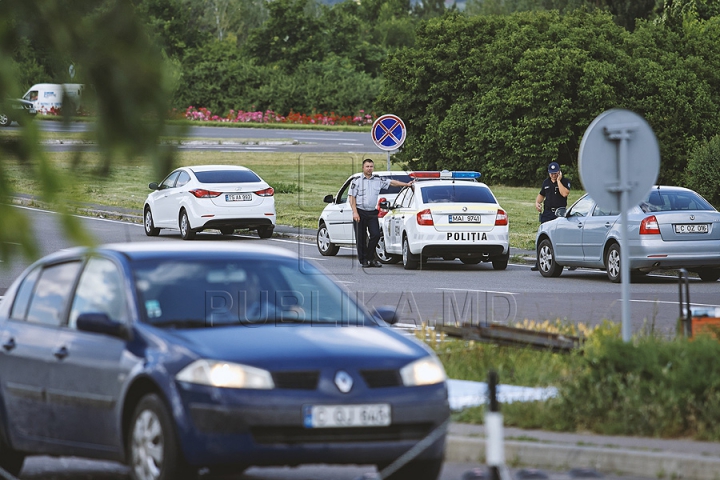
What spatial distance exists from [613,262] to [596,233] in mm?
607

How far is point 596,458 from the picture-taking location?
818cm

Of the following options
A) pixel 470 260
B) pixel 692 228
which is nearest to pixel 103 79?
pixel 692 228

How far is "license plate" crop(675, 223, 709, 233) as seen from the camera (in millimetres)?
21234

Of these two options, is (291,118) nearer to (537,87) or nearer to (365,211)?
(537,87)

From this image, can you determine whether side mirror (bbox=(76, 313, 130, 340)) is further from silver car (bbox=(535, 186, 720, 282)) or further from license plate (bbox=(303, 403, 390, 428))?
silver car (bbox=(535, 186, 720, 282))

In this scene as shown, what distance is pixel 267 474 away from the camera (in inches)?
332

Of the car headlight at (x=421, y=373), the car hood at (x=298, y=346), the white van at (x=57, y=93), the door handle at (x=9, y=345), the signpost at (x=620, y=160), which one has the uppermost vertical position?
the white van at (x=57, y=93)

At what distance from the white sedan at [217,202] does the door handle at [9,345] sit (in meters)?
21.3

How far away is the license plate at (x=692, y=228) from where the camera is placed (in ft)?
69.7

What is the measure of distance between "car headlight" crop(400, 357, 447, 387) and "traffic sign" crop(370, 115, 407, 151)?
22716 mm

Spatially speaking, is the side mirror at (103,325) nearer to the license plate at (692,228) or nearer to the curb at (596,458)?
the curb at (596,458)

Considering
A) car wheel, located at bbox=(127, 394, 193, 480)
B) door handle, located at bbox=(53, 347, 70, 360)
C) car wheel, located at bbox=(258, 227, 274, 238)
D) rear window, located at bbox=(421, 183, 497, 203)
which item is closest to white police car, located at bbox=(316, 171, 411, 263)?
rear window, located at bbox=(421, 183, 497, 203)

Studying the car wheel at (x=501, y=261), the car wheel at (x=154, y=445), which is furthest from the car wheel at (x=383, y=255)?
the car wheel at (x=154, y=445)

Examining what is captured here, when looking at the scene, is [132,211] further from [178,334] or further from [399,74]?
[178,334]
